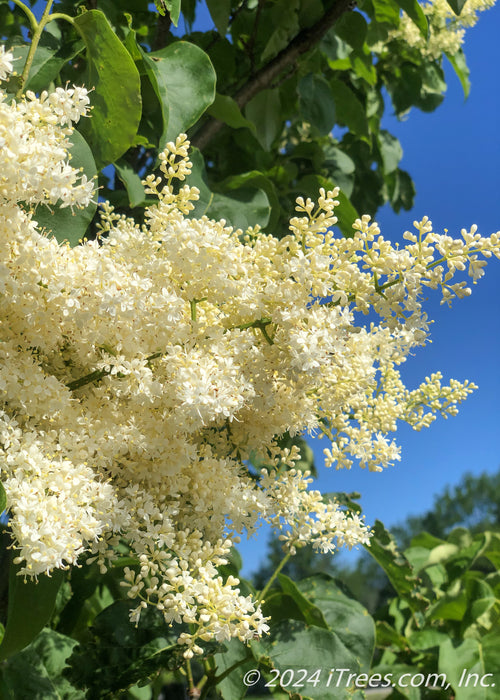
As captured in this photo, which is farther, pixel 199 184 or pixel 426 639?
pixel 426 639

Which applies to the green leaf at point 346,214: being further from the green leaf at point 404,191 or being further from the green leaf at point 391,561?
the green leaf at point 404,191

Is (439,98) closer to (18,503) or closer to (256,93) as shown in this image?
(256,93)

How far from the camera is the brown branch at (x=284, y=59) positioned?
1.67 m

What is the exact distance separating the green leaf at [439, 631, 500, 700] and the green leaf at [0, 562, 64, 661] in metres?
1.19

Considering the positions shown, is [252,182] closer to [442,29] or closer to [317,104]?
[317,104]

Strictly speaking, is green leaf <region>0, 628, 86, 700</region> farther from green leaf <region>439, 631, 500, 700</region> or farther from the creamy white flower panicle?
green leaf <region>439, 631, 500, 700</region>

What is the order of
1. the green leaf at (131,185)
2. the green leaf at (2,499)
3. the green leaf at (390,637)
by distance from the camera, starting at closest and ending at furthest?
the green leaf at (2,499), the green leaf at (131,185), the green leaf at (390,637)

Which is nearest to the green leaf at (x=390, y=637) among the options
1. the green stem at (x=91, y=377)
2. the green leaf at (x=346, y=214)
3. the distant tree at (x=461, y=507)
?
the green leaf at (x=346, y=214)

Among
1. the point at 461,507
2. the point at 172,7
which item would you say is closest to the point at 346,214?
the point at 172,7

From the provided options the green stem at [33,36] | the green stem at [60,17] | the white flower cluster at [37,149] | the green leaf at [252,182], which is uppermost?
the green leaf at [252,182]

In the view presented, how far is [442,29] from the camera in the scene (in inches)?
93.2

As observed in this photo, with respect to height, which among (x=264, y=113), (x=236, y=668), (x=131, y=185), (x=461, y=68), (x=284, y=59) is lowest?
(x=236, y=668)

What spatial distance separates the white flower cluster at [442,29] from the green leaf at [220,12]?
3.36 feet

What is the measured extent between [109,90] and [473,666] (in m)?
1.63
